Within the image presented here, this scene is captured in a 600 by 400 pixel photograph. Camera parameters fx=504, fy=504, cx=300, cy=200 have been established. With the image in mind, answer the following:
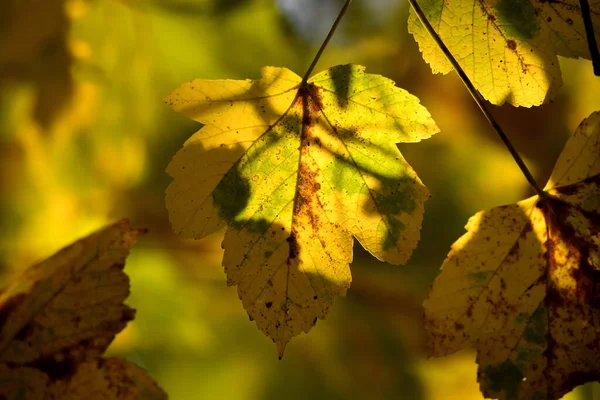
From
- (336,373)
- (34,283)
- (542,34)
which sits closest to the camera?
(542,34)

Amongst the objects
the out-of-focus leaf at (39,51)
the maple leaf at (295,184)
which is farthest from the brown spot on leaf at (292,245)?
the out-of-focus leaf at (39,51)

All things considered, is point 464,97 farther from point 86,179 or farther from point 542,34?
point 86,179

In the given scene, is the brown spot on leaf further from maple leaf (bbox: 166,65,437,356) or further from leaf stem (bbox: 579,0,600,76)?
leaf stem (bbox: 579,0,600,76)

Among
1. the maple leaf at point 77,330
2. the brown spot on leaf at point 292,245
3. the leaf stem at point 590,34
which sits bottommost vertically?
the maple leaf at point 77,330

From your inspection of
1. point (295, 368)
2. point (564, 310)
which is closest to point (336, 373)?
point (295, 368)

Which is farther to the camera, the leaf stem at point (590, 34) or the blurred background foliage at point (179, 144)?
the blurred background foliage at point (179, 144)

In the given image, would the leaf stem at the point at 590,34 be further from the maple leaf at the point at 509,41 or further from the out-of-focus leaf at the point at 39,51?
the out-of-focus leaf at the point at 39,51

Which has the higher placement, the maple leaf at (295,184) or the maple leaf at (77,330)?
the maple leaf at (295,184)
